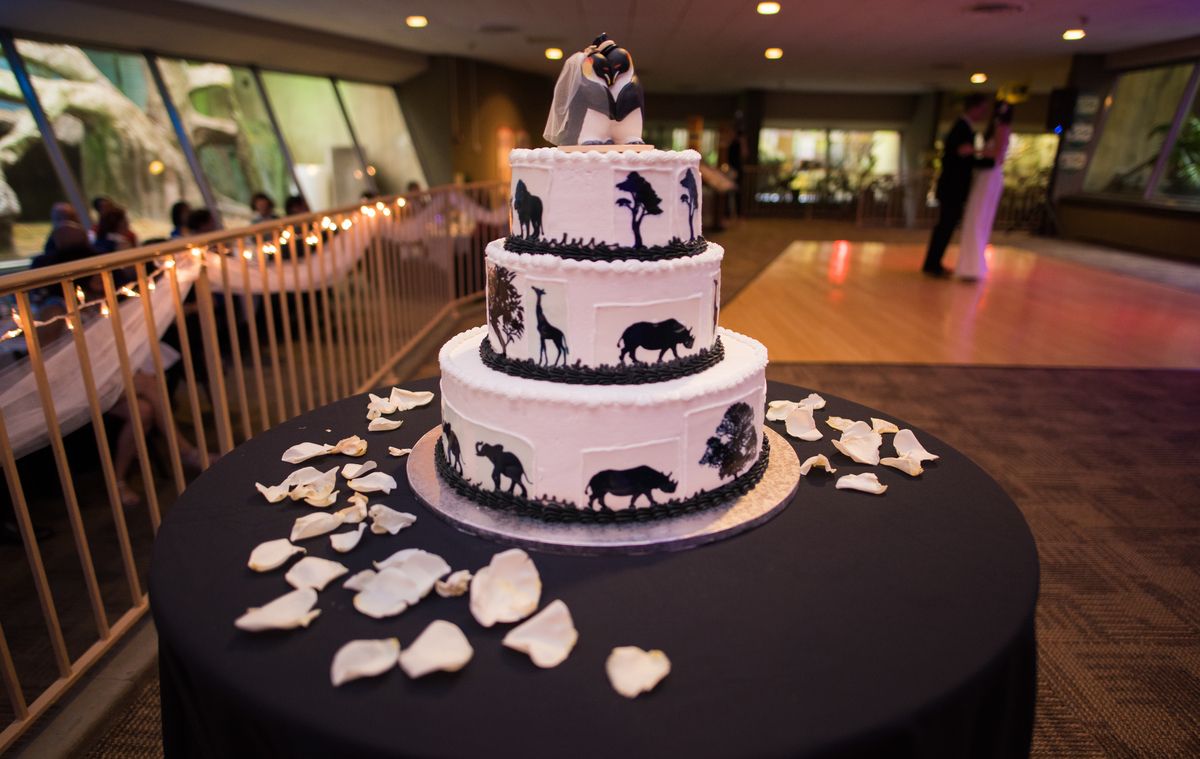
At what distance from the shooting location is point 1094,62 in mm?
11992

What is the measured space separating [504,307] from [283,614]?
86 cm

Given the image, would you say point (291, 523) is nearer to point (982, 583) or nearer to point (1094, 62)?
point (982, 583)

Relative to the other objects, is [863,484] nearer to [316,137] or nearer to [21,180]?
[21,180]

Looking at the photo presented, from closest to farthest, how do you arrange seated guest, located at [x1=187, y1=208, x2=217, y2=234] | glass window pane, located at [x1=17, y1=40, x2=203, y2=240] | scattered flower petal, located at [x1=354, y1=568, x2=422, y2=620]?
scattered flower petal, located at [x1=354, y1=568, x2=422, y2=620]
seated guest, located at [x1=187, y1=208, x2=217, y2=234]
glass window pane, located at [x1=17, y1=40, x2=203, y2=240]

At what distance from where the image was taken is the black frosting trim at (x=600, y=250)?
5.56 feet

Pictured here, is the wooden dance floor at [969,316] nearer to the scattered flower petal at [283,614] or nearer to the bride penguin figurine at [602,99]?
the bride penguin figurine at [602,99]

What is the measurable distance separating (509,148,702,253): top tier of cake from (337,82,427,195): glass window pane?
11.7 m

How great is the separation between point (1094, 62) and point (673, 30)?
7892mm

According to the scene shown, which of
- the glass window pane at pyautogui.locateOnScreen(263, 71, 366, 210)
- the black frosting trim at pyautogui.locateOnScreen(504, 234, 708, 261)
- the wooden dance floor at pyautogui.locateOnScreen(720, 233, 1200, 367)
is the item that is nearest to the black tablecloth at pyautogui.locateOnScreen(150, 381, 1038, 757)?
the black frosting trim at pyautogui.locateOnScreen(504, 234, 708, 261)

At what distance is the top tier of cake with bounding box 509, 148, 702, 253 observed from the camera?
5.46ft

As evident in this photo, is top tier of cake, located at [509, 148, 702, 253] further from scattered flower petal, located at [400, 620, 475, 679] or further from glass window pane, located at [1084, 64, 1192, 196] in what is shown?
glass window pane, located at [1084, 64, 1192, 196]

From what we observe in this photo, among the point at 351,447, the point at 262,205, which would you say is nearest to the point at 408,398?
the point at 351,447

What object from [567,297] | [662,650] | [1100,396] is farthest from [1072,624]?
[1100,396]

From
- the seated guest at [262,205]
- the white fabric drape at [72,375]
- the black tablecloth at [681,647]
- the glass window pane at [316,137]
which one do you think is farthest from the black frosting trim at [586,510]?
the glass window pane at [316,137]
